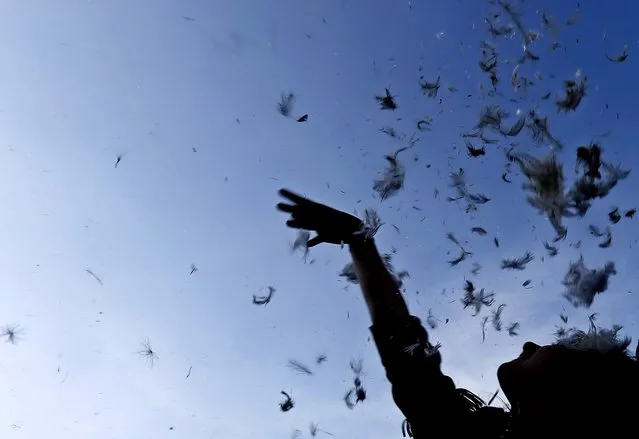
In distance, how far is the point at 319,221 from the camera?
447 cm

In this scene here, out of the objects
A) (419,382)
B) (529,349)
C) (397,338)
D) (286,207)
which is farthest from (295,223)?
(529,349)

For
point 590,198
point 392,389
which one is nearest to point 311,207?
point 392,389

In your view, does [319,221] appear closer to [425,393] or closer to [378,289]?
[378,289]

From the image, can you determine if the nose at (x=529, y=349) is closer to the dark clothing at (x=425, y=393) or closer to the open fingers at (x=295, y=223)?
the dark clothing at (x=425, y=393)

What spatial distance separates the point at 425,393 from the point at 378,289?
838mm

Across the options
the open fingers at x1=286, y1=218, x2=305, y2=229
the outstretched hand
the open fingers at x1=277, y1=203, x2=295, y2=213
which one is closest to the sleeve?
the outstretched hand

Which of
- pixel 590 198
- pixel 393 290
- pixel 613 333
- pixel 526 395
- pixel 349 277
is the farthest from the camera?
pixel 349 277

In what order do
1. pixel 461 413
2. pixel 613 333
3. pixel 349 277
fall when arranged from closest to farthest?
pixel 613 333 < pixel 461 413 < pixel 349 277

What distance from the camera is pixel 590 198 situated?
5.01 metres

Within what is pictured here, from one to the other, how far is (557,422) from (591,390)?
0.74 feet

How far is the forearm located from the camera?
12.3ft

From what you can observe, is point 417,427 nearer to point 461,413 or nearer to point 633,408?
point 461,413

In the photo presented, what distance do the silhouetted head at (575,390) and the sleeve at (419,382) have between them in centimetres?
42

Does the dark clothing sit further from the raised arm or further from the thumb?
the thumb
